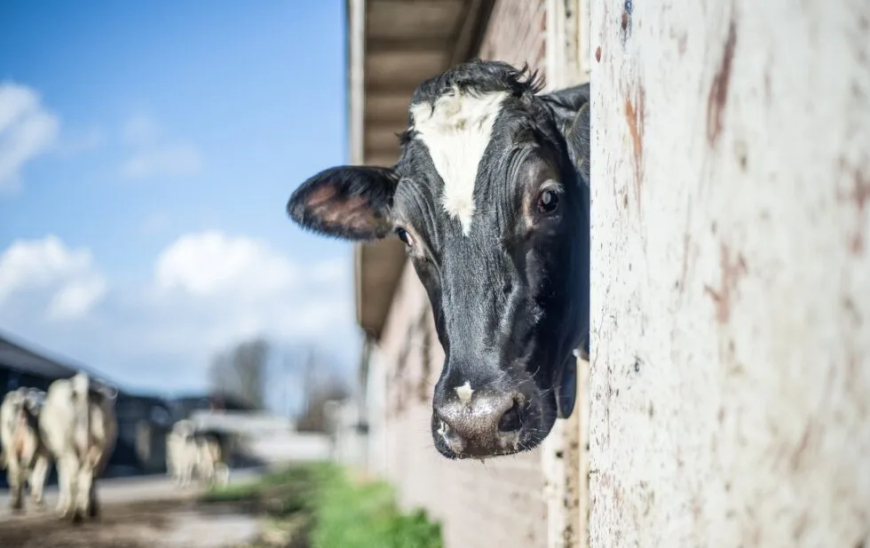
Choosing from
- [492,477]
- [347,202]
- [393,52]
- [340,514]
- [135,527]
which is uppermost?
[393,52]

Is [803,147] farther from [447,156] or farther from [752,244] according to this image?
[447,156]

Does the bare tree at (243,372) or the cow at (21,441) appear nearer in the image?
the cow at (21,441)

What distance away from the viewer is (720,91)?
1.26 metres

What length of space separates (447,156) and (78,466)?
13.0m

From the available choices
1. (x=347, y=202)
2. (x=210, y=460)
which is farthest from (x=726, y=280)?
(x=210, y=460)

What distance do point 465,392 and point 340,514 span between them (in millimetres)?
8722

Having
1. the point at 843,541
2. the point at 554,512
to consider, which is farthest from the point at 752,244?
the point at 554,512

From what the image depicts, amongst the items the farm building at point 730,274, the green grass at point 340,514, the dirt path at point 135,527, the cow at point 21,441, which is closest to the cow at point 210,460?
the green grass at point 340,514

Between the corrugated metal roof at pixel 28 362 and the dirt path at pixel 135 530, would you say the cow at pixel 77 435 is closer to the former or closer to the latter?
the dirt path at pixel 135 530

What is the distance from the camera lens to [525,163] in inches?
103

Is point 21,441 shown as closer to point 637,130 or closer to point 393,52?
point 393,52

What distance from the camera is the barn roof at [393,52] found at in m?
5.16

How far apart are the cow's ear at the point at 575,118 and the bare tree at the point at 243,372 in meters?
81.7

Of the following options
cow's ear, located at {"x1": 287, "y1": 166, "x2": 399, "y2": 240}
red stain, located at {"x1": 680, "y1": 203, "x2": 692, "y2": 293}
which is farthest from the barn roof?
red stain, located at {"x1": 680, "y1": 203, "x2": 692, "y2": 293}
